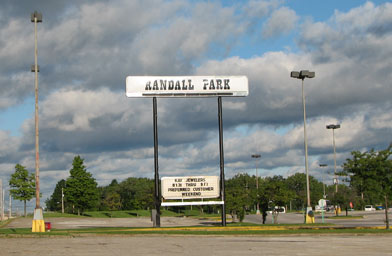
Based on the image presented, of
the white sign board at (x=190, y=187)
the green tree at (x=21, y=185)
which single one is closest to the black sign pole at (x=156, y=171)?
the white sign board at (x=190, y=187)

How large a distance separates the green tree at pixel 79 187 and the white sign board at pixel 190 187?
44.6 meters

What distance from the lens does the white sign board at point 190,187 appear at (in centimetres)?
3191

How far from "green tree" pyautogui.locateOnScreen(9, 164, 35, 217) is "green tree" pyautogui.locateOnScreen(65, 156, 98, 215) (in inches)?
313

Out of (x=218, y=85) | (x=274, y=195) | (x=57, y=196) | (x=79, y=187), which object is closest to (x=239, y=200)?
(x=274, y=195)

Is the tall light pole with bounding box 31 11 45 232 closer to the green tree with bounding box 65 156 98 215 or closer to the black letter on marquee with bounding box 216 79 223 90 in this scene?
the black letter on marquee with bounding box 216 79 223 90

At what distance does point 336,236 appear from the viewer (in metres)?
24.5

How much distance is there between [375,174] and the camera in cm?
Answer: 2845

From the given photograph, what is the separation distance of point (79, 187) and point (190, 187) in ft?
149

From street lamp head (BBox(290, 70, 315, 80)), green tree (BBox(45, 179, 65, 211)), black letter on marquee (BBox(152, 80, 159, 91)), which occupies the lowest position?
green tree (BBox(45, 179, 65, 211))

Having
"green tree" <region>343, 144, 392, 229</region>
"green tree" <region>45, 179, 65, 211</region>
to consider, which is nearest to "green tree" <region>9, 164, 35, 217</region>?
"green tree" <region>343, 144, 392, 229</region>

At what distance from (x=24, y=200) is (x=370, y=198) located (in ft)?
166

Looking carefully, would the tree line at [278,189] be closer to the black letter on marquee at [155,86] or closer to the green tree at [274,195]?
the green tree at [274,195]

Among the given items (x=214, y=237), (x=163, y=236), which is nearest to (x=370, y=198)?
(x=214, y=237)

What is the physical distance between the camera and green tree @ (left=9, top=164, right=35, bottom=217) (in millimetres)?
65750
